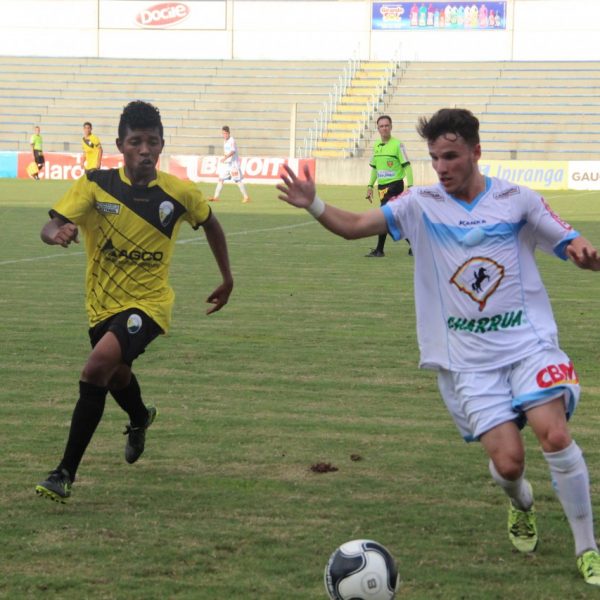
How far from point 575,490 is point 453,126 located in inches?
61.3

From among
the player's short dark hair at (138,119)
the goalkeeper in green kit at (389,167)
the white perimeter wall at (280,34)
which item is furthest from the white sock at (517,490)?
the white perimeter wall at (280,34)

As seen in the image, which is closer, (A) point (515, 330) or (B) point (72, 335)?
(A) point (515, 330)

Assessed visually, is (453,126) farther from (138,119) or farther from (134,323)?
(134,323)

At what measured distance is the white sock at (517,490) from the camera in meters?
5.14

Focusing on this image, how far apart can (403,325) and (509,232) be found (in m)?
6.52

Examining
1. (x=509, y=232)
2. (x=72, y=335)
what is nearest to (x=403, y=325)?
(x=72, y=335)

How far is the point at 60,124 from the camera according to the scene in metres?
52.8

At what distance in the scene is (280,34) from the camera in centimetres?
5575

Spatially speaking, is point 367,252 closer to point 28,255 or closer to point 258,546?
point 28,255

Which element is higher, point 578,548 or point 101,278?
point 101,278

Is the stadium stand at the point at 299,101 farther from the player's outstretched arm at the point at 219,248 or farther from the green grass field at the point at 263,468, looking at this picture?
the player's outstretched arm at the point at 219,248

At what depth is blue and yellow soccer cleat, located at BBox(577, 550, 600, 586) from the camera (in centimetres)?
A: 479

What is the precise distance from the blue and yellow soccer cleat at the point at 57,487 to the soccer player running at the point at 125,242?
27 cm

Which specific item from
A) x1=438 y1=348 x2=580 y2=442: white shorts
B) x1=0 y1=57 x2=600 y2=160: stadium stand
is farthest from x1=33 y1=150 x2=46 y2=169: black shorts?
x1=438 y1=348 x2=580 y2=442: white shorts
